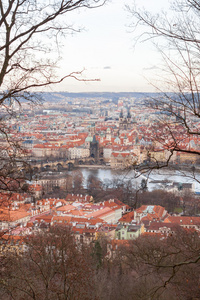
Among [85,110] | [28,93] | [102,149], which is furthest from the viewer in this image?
[85,110]

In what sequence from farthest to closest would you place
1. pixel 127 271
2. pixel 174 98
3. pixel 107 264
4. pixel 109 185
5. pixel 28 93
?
pixel 109 185 → pixel 107 264 → pixel 127 271 → pixel 28 93 → pixel 174 98

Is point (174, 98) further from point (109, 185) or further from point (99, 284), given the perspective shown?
point (109, 185)

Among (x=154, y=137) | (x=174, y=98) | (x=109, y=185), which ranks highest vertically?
(x=174, y=98)

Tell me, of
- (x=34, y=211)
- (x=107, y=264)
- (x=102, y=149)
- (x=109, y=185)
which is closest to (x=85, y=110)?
(x=102, y=149)

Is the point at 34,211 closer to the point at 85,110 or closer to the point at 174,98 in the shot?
the point at 174,98

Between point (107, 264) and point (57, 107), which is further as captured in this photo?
point (57, 107)

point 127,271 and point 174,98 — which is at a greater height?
point 174,98
